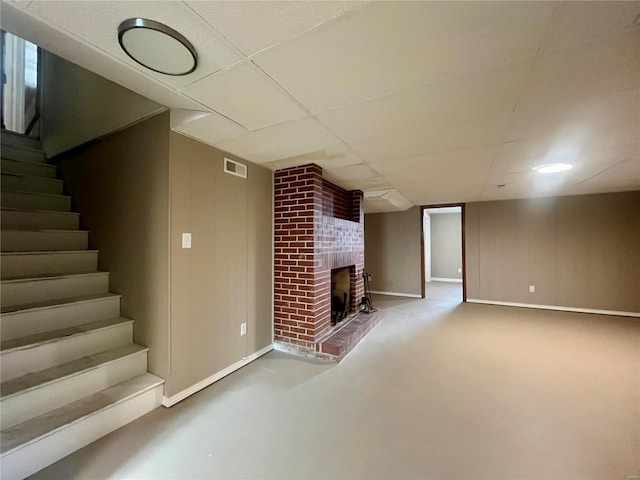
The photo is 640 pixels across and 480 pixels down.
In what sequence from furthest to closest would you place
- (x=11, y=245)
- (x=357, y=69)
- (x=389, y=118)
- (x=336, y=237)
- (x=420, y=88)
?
(x=336, y=237), (x=11, y=245), (x=389, y=118), (x=420, y=88), (x=357, y=69)

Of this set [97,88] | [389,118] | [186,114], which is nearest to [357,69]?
[389,118]

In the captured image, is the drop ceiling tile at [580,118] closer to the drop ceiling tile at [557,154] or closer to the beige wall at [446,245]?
the drop ceiling tile at [557,154]

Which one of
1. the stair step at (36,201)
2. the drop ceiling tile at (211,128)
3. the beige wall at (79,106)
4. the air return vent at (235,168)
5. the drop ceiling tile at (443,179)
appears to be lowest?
the stair step at (36,201)

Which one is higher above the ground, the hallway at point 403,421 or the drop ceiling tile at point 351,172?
the drop ceiling tile at point 351,172

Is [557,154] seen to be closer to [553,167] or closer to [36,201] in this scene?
[553,167]

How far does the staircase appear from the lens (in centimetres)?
148

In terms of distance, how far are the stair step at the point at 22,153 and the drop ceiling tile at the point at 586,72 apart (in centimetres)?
487

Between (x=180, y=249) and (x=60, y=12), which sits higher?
(x=60, y=12)

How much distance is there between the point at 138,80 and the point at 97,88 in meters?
1.64

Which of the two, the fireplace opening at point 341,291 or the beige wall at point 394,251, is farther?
the beige wall at point 394,251

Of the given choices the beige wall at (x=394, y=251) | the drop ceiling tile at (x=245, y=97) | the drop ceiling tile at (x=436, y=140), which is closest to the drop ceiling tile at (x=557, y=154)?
the drop ceiling tile at (x=436, y=140)

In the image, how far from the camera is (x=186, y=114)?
6.16ft

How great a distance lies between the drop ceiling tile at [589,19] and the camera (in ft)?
3.13

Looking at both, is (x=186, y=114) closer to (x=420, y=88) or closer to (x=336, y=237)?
(x=420, y=88)
